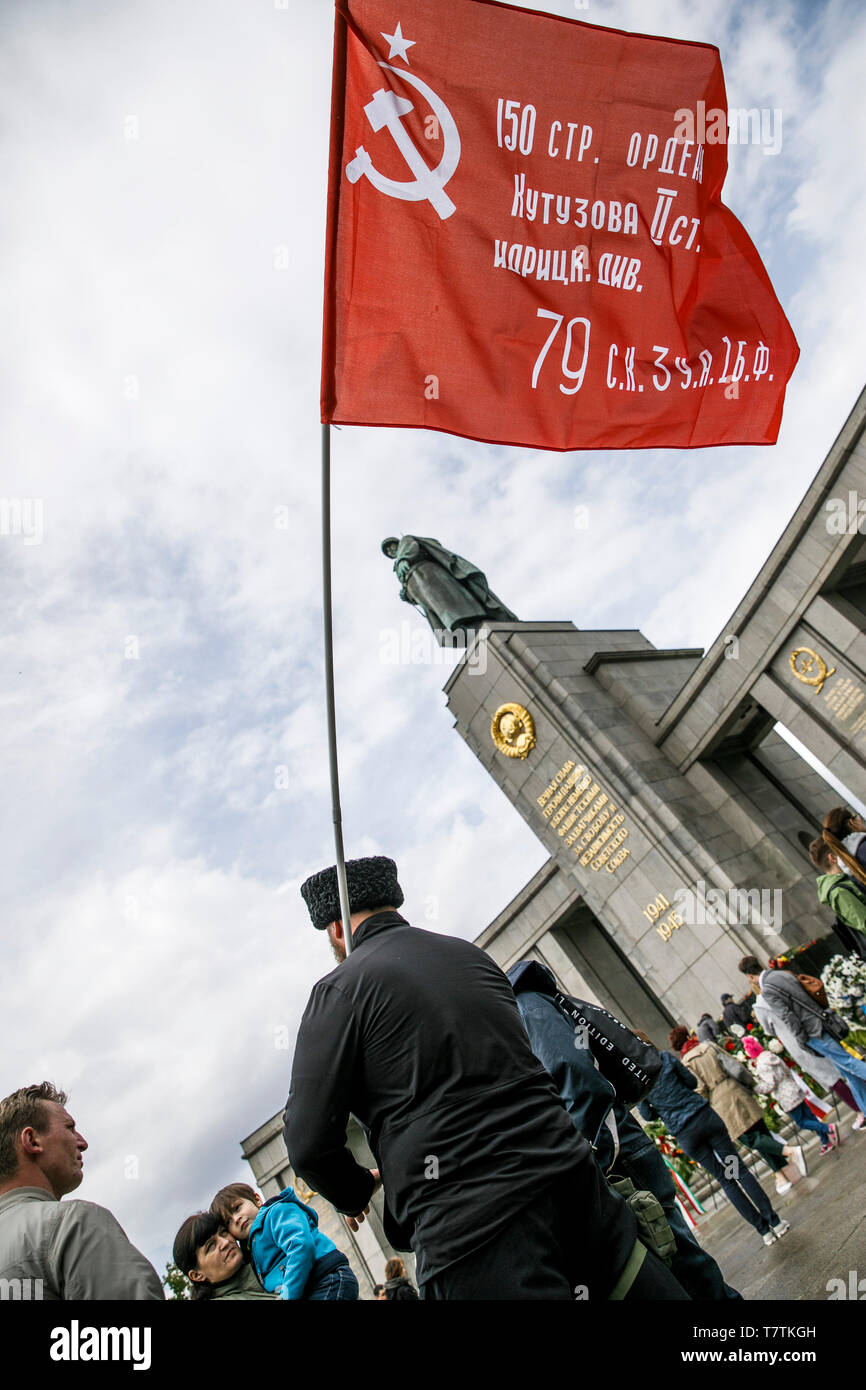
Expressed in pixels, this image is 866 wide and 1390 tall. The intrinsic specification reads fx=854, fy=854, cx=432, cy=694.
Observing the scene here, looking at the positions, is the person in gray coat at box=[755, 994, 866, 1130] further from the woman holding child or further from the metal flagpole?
the metal flagpole

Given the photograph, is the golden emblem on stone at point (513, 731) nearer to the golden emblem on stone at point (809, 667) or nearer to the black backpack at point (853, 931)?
the golden emblem on stone at point (809, 667)

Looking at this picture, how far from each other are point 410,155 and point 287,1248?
21.8 feet

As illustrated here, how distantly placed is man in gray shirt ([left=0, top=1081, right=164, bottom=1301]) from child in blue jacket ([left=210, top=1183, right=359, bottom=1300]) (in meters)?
1.71

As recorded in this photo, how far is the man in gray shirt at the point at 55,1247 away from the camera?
8.04 ft

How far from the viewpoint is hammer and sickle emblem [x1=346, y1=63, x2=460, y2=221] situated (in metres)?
5.60

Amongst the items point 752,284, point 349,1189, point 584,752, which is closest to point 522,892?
point 584,752

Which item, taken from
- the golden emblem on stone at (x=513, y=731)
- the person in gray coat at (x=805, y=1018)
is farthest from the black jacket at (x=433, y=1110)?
the golden emblem on stone at (x=513, y=731)

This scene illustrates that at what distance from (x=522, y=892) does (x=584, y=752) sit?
24.3 ft

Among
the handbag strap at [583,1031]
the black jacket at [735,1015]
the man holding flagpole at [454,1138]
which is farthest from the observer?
the black jacket at [735,1015]

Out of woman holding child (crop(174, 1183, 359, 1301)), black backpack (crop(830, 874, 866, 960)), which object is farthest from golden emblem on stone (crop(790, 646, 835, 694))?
woman holding child (crop(174, 1183, 359, 1301))

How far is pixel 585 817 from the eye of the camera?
730 inches

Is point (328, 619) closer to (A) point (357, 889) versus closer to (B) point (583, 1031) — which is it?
(A) point (357, 889)

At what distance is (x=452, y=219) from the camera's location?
5.89m

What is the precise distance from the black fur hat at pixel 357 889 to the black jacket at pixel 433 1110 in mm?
465
